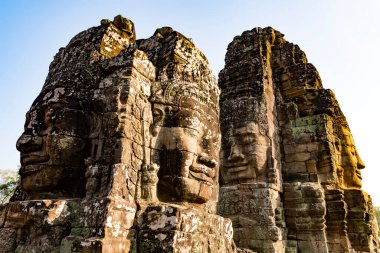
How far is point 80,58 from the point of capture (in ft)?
12.1

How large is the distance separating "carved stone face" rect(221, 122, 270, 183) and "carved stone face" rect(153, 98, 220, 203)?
162 inches

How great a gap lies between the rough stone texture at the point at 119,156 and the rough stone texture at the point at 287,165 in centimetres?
386

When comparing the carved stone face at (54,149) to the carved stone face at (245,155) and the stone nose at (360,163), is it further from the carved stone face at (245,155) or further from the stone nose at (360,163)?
the stone nose at (360,163)

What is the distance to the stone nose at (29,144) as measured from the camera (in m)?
3.05

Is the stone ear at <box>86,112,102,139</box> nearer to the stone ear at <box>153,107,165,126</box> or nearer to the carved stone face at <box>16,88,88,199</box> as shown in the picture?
the carved stone face at <box>16,88,88,199</box>

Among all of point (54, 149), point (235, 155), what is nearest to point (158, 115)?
point (54, 149)

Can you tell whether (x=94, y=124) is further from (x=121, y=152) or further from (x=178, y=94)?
(x=178, y=94)

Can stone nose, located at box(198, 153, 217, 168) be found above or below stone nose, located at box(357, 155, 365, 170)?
below

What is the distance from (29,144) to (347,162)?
846 centimetres

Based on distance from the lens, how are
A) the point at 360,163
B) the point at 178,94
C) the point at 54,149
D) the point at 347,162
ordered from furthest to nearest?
1. the point at 360,163
2. the point at 347,162
3. the point at 178,94
4. the point at 54,149

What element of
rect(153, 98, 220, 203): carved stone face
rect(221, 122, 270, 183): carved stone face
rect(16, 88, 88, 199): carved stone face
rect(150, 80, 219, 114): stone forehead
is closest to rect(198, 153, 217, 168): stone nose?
rect(153, 98, 220, 203): carved stone face

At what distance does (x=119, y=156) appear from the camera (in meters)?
2.78

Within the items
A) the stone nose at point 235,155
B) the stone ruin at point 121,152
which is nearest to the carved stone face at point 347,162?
the stone nose at point 235,155

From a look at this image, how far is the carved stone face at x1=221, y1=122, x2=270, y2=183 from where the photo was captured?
7508 millimetres
